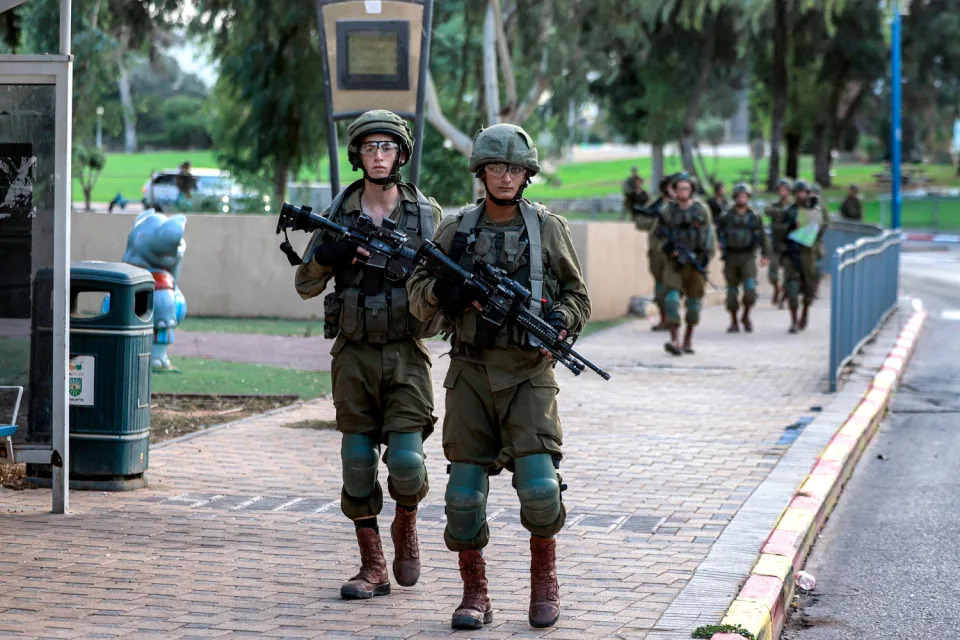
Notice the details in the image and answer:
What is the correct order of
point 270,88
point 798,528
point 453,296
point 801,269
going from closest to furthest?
point 453,296
point 798,528
point 801,269
point 270,88

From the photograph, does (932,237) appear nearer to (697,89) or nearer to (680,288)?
(697,89)

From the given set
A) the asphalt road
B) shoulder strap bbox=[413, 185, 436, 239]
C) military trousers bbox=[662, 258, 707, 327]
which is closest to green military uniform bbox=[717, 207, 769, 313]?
military trousers bbox=[662, 258, 707, 327]

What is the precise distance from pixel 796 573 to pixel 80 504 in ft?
11.6

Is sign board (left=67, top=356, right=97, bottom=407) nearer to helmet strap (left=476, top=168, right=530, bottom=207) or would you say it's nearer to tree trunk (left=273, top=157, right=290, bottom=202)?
helmet strap (left=476, top=168, right=530, bottom=207)

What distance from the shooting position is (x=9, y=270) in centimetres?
740

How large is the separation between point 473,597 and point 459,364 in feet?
2.74

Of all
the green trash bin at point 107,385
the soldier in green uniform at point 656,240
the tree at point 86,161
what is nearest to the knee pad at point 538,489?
the green trash bin at point 107,385

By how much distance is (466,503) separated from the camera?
17.5 feet

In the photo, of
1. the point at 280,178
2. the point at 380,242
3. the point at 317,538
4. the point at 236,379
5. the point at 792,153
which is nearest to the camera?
the point at 380,242

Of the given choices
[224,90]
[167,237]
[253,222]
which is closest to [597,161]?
[224,90]

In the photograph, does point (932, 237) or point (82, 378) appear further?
point (932, 237)

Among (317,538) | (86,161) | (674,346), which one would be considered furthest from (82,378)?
(86,161)

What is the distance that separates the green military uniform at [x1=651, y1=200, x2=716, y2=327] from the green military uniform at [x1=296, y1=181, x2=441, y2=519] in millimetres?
9582

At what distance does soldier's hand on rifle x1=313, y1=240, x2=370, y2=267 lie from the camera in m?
5.67
